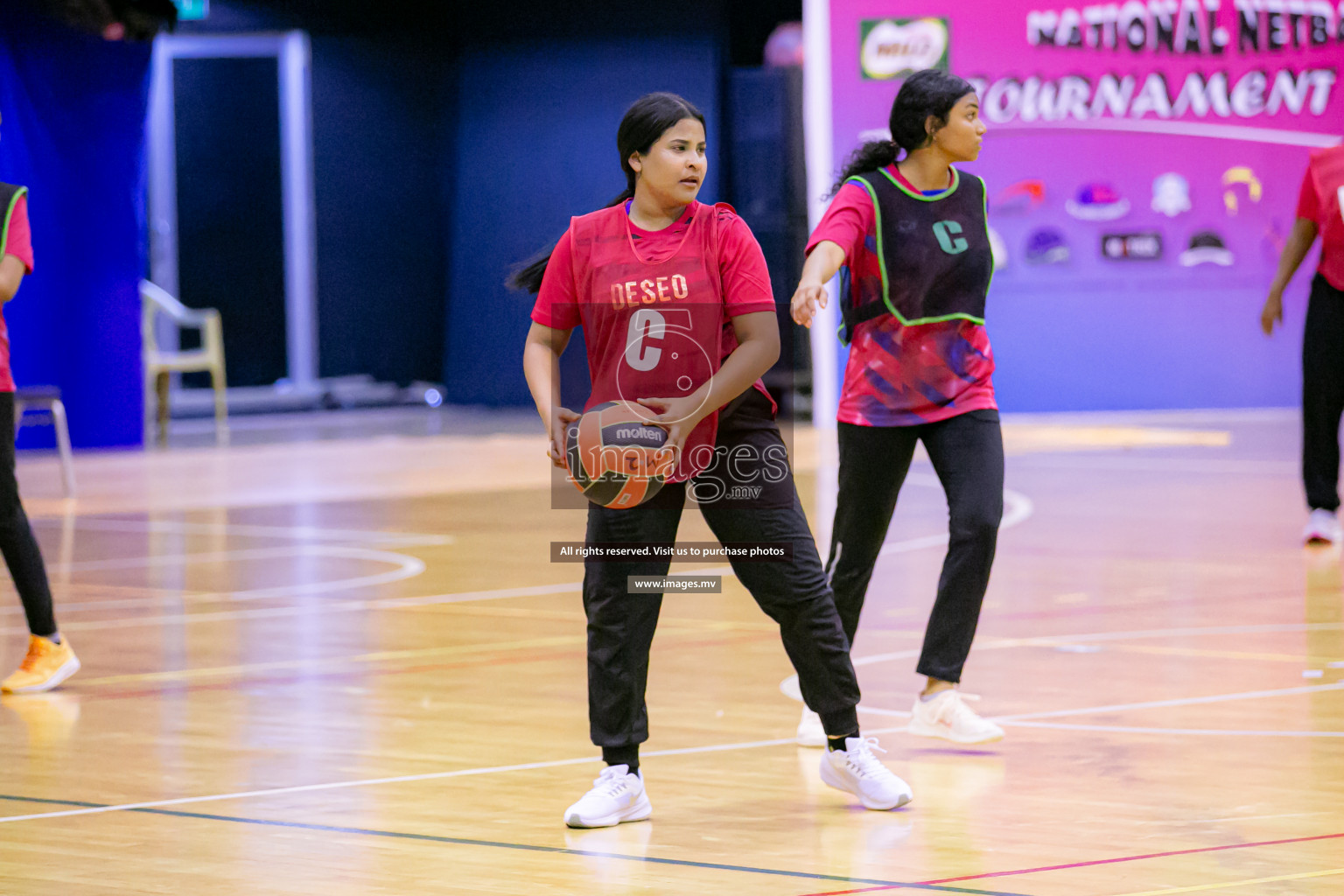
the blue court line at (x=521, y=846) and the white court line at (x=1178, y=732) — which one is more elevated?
the blue court line at (x=521, y=846)

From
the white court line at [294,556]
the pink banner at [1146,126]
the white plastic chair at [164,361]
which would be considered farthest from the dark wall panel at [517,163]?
the white court line at [294,556]

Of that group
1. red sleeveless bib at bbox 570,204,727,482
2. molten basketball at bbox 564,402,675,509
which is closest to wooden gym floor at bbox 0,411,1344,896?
molten basketball at bbox 564,402,675,509

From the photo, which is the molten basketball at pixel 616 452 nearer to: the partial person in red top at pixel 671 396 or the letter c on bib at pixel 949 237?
the partial person in red top at pixel 671 396

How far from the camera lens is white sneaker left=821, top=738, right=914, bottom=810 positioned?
368 centimetres

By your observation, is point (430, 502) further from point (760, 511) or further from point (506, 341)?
point (506, 341)

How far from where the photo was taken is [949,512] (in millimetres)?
4227

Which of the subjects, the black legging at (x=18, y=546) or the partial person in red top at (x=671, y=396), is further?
the black legging at (x=18, y=546)

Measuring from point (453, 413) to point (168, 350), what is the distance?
9.26 ft

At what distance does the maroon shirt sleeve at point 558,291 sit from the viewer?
3.60 metres

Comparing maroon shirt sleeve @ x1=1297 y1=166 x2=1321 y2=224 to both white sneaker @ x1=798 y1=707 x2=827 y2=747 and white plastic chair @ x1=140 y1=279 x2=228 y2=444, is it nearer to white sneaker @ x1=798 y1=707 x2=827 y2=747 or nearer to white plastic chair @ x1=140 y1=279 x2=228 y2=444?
white sneaker @ x1=798 y1=707 x2=827 y2=747

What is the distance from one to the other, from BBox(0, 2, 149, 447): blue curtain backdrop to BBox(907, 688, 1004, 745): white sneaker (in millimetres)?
10398

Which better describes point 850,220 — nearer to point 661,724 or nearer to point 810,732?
point 810,732

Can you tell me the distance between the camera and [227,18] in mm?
Result: 16938

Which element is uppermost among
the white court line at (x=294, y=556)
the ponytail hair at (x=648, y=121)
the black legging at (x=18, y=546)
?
the ponytail hair at (x=648, y=121)
